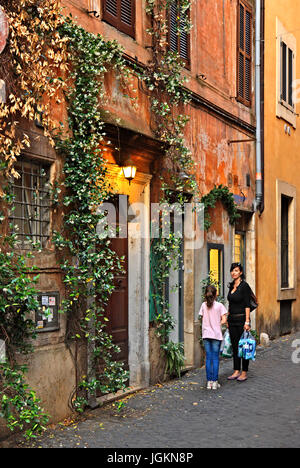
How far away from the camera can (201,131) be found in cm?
1100

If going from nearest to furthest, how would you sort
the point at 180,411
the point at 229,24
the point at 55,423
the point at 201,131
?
the point at 55,423 < the point at 180,411 < the point at 201,131 < the point at 229,24

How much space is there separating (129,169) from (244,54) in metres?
5.88

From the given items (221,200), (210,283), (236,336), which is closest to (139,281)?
(236,336)

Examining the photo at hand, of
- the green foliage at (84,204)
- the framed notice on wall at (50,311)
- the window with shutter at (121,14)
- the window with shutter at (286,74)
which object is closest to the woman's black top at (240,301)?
the green foliage at (84,204)

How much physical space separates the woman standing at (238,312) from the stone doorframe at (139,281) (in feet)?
4.20

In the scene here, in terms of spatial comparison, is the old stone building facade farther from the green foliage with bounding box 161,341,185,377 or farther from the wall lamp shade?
the green foliage with bounding box 161,341,185,377

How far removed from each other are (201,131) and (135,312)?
348cm

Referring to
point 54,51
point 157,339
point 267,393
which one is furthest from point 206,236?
point 54,51

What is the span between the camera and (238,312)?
955 centimetres

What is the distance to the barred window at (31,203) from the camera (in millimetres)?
6607

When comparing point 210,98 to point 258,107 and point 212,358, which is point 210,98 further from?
point 212,358

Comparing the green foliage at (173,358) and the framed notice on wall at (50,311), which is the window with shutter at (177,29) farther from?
the framed notice on wall at (50,311)

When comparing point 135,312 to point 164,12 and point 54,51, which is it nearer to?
point 54,51

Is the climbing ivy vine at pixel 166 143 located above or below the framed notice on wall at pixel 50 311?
above
